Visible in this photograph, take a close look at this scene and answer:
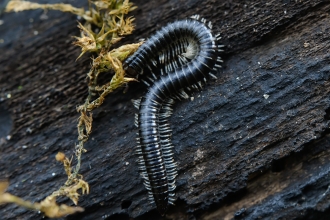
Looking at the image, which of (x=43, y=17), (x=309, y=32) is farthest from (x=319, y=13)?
(x=43, y=17)

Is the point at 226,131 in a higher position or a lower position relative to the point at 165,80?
lower

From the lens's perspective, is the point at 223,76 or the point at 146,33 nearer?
the point at 223,76

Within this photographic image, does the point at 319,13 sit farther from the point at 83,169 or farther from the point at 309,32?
the point at 83,169

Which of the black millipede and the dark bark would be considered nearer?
the dark bark
